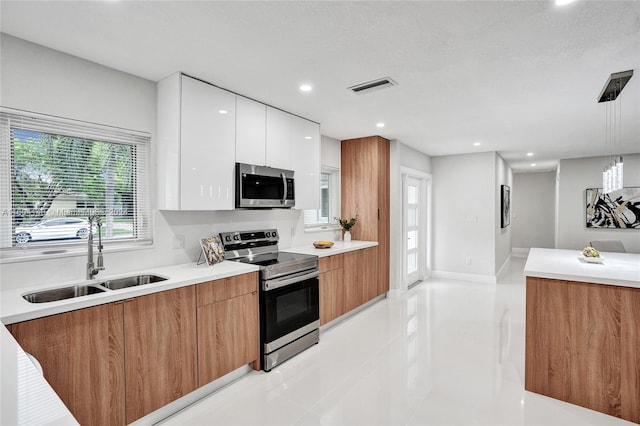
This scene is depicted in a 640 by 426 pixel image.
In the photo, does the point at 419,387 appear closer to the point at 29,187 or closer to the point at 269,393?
the point at 269,393

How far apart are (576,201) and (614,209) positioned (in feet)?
1.99

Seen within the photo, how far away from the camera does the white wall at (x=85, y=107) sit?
2006 mm

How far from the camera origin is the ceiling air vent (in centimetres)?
267

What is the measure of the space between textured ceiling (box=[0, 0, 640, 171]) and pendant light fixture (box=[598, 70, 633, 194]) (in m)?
0.09

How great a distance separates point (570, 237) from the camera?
6668mm

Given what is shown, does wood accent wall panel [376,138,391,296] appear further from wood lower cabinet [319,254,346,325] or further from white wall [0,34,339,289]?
white wall [0,34,339,289]

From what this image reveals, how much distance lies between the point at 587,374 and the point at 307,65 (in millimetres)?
3064

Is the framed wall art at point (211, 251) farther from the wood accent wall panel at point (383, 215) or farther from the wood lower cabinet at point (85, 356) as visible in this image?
the wood accent wall panel at point (383, 215)

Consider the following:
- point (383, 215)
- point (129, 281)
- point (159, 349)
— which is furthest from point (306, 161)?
point (159, 349)

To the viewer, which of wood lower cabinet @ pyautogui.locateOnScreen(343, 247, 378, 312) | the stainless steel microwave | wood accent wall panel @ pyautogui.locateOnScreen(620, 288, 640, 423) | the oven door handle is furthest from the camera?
wood lower cabinet @ pyautogui.locateOnScreen(343, 247, 378, 312)

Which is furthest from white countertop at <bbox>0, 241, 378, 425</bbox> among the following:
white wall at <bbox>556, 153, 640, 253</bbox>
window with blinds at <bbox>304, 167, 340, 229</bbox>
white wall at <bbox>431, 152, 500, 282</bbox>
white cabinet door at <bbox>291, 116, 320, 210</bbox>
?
white wall at <bbox>556, 153, 640, 253</bbox>

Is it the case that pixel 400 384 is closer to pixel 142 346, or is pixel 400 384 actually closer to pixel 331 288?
pixel 331 288

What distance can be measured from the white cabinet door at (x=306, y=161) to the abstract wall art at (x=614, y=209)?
580 cm

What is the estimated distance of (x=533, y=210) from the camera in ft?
30.1
